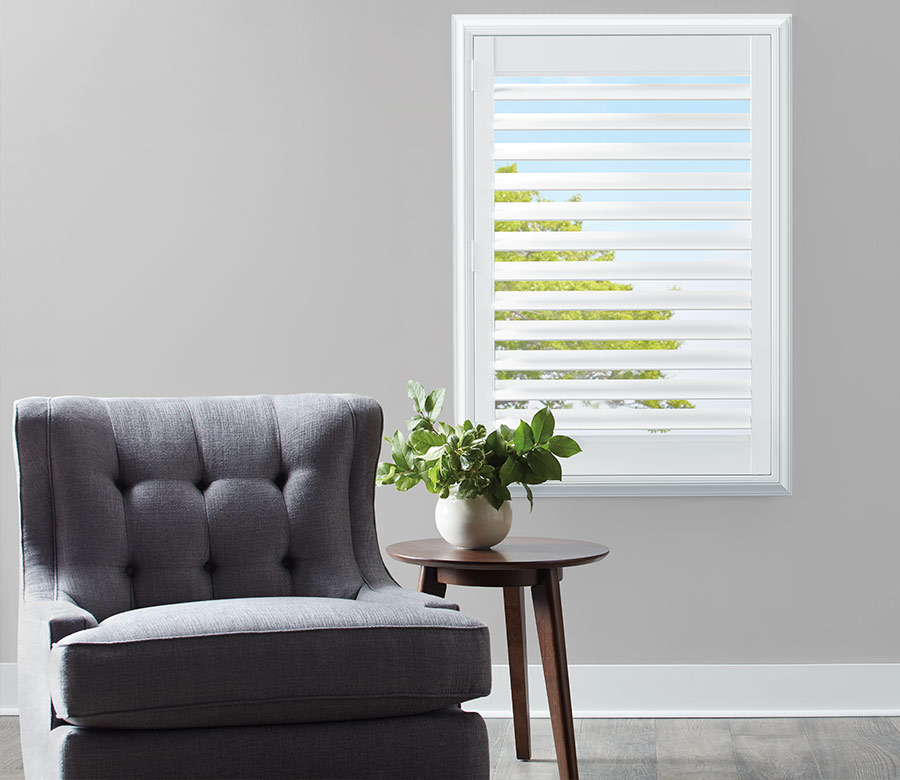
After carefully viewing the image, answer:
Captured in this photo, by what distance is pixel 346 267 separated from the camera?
3.01 metres

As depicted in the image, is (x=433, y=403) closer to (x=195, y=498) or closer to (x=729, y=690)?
(x=195, y=498)

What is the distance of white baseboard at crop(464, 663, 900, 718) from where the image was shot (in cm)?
301

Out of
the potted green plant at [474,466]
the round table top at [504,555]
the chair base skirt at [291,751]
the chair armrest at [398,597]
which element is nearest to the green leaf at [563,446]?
the potted green plant at [474,466]

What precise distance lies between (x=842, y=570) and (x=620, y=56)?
5.21 ft

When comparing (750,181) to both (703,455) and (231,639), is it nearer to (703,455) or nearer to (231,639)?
(703,455)

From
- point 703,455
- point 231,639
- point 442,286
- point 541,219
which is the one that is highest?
point 541,219

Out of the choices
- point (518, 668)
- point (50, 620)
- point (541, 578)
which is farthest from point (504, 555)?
point (50, 620)

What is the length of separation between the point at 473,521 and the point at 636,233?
104cm

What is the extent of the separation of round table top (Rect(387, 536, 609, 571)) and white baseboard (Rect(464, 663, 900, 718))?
2.06 ft

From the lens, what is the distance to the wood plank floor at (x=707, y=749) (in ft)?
8.36

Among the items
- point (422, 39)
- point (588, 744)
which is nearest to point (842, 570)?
point (588, 744)

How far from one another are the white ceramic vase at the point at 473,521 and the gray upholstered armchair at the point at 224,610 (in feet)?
0.60

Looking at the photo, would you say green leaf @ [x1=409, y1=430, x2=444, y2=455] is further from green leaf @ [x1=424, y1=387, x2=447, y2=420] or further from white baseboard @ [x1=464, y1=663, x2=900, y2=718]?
white baseboard @ [x1=464, y1=663, x2=900, y2=718]

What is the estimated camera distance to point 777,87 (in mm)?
2959
